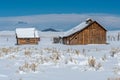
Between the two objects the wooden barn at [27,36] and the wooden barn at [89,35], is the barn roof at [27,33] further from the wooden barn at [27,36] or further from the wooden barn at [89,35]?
the wooden barn at [89,35]

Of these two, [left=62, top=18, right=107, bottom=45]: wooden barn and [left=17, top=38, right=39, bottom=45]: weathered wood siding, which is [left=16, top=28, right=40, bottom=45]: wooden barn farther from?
[left=62, top=18, right=107, bottom=45]: wooden barn

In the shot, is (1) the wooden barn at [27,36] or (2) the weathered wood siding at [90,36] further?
(1) the wooden barn at [27,36]

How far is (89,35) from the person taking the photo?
205 feet

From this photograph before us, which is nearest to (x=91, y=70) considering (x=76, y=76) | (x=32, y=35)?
(x=76, y=76)

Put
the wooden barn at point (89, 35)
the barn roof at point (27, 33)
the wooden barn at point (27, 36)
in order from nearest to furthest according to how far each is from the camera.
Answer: the wooden barn at point (89, 35) < the wooden barn at point (27, 36) < the barn roof at point (27, 33)

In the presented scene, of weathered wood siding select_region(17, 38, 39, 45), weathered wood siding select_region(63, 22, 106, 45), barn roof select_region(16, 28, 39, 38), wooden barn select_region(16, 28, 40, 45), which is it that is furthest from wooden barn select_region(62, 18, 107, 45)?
barn roof select_region(16, 28, 39, 38)

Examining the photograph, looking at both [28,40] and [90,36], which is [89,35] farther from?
[28,40]

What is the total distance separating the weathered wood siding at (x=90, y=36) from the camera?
6206cm

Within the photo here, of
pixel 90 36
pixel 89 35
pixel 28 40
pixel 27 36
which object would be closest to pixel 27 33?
pixel 27 36

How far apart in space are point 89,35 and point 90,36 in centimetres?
25

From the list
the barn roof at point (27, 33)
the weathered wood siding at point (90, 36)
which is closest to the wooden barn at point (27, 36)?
the barn roof at point (27, 33)

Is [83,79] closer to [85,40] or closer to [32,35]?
[85,40]

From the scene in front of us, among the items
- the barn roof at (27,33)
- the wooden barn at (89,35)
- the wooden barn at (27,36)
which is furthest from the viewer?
the barn roof at (27,33)

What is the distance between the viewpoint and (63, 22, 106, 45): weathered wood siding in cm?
6206
